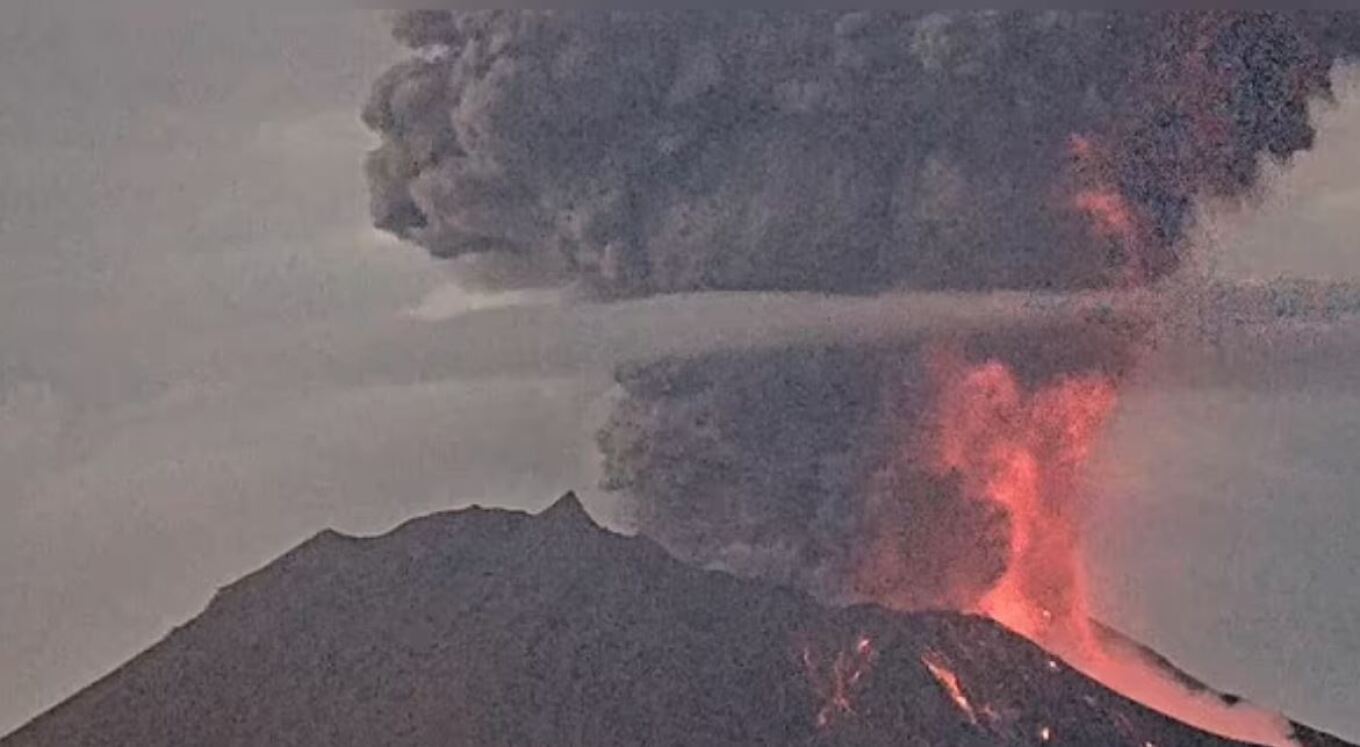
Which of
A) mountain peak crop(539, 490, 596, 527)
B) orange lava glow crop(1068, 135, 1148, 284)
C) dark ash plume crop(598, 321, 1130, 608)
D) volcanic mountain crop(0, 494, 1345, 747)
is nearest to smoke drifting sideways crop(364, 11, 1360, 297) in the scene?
orange lava glow crop(1068, 135, 1148, 284)

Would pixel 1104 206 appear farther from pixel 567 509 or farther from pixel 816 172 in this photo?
pixel 567 509

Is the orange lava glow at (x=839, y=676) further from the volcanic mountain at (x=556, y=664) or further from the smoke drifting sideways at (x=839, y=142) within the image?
the smoke drifting sideways at (x=839, y=142)

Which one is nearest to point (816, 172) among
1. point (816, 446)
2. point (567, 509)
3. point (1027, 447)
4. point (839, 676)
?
point (816, 446)

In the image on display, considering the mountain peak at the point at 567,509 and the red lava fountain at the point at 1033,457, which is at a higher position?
the mountain peak at the point at 567,509

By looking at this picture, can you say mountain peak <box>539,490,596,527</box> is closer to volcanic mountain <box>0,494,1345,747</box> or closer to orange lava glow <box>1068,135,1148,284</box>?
volcanic mountain <box>0,494,1345,747</box>

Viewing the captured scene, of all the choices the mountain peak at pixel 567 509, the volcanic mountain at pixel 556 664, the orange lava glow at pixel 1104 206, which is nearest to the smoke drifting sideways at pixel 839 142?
the orange lava glow at pixel 1104 206

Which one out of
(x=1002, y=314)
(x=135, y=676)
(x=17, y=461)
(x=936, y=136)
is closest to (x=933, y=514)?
(x=1002, y=314)

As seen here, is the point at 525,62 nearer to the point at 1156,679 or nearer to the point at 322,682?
the point at 322,682
